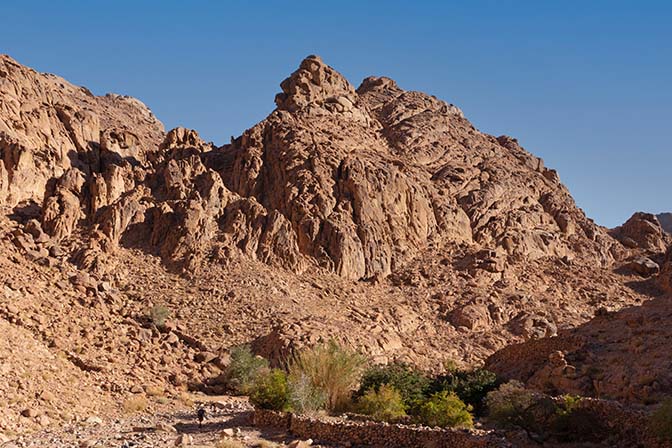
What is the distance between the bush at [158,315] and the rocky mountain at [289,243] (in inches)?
22.7

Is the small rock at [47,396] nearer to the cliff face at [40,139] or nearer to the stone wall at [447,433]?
the stone wall at [447,433]

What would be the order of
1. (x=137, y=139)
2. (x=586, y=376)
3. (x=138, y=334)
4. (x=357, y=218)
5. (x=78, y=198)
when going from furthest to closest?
(x=137, y=139) < (x=357, y=218) < (x=78, y=198) < (x=138, y=334) < (x=586, y=376)

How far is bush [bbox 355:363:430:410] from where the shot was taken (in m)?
30.1

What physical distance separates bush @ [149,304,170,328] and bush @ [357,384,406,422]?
1393cm

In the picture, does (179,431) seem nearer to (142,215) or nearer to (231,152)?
(142,215)

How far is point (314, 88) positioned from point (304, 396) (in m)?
42.2

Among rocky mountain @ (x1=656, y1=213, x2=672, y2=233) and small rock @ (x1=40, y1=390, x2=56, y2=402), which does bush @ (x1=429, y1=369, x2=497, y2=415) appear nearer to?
small rock @ (x1=40, y1=390, x2=56, y2=402)

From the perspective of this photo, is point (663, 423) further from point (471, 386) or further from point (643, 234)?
point (643, 234)

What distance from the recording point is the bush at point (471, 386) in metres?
30.9

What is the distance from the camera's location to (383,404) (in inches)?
1083

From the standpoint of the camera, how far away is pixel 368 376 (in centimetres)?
3134

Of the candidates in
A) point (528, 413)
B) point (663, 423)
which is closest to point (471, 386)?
point (528, 413)

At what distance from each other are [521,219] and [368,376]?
3111cm

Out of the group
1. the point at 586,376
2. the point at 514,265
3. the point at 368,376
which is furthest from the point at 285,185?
the point at 586,376
